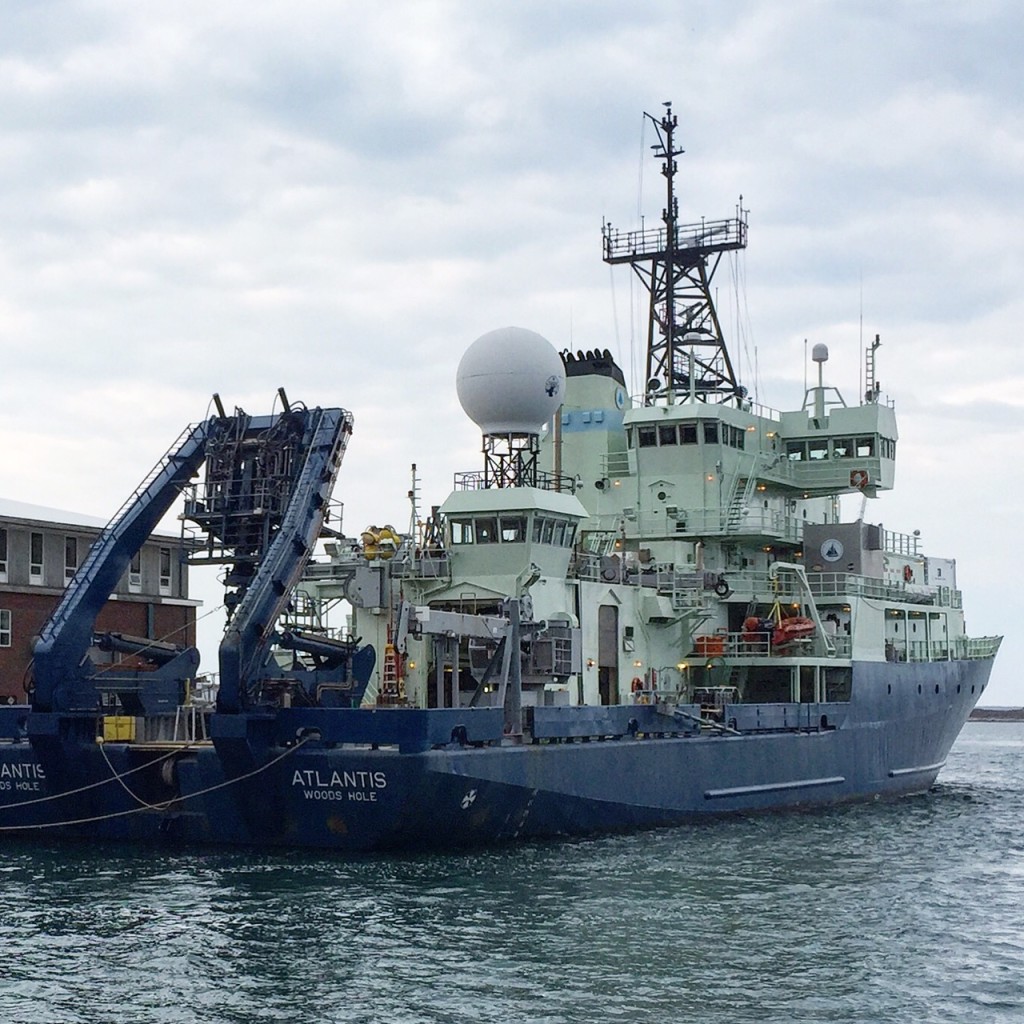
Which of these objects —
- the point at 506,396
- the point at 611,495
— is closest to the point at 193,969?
the point at 506,396

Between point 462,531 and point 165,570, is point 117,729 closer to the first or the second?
point 462,531

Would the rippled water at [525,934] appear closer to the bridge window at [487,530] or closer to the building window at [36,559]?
the bridge window at [487,530]

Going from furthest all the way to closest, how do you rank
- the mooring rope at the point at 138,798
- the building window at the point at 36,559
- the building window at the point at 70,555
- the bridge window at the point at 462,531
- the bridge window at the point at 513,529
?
the building window at the point at 70,555 → the building window at the point at 36,559 → the bridge window at the point at 462,531 → the bridge window at the point at 513,529 → the mooring rope at the point at 138,798

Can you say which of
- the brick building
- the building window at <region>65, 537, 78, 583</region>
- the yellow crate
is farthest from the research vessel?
the building window at <region>65, 537, 78, 583</region>

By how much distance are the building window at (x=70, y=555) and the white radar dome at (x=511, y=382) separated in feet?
69.7

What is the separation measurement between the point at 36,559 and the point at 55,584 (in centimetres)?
105

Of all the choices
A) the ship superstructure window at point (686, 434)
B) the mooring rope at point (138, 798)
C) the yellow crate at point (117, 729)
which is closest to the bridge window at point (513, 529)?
the mooring rope at point (138, 798)

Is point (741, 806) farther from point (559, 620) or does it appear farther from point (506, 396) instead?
point (506, 396)

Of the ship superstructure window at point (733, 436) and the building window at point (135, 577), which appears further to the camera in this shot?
the building window at point (135, 577)

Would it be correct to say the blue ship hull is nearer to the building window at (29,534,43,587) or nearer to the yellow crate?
the yellow crate

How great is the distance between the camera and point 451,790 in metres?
26.1

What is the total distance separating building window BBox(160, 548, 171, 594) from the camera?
178ft

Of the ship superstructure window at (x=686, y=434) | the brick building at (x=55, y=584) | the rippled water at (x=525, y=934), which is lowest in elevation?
the rippled water at (x=525, y=934)

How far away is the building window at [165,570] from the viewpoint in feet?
178
